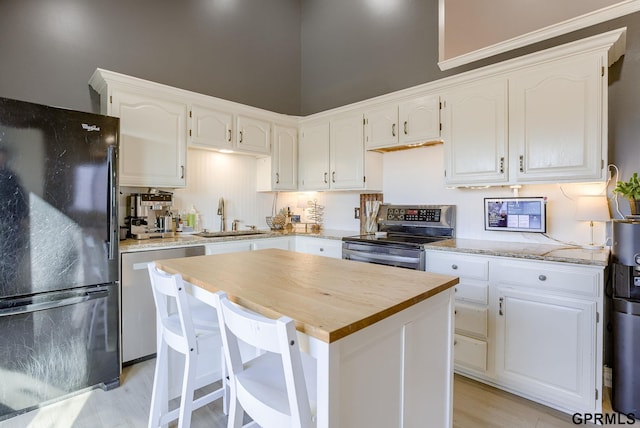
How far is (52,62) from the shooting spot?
8.66 ft

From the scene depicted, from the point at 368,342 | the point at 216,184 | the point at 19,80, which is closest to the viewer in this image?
the point at 368,342

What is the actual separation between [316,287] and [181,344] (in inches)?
27.3

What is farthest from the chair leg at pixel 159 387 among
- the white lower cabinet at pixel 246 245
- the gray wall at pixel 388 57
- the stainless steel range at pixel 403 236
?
the gray wall at pixel 388 57

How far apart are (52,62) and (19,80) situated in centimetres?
28

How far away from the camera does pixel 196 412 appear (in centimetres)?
196

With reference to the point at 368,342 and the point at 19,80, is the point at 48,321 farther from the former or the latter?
the point at 368,342

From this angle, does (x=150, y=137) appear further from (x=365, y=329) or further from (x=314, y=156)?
(x=365, y=329)

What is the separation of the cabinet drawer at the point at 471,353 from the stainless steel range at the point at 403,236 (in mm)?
587

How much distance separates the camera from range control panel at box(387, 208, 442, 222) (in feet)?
10.0

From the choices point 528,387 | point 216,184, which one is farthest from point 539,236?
point 216,184

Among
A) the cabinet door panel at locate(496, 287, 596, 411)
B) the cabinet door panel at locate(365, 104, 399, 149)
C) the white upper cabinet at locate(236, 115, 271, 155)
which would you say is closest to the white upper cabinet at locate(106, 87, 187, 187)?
the white upper cabinet at locate(236, 115, 271, 155)

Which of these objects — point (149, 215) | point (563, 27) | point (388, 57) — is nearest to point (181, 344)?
point (149, 215)

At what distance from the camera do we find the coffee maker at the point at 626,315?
183 cm

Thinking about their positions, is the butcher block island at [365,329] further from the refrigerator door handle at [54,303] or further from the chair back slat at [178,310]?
the refrigerator door handle at [54,303]
